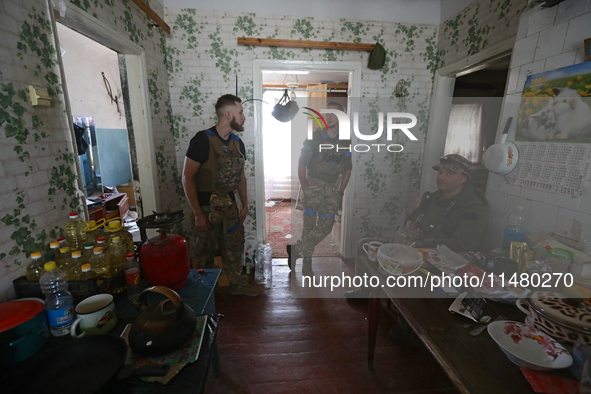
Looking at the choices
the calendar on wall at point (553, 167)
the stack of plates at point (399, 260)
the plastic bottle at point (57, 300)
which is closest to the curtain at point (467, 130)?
the calendar on wall at point (553, 167)

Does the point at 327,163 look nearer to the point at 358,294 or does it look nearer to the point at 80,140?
the point at 358,294

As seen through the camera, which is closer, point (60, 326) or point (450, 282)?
point (60, 326)

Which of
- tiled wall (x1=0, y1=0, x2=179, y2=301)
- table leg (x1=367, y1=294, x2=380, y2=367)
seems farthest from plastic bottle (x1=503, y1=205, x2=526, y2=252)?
tiled wall (x1=0, y1=0, x2=179, y2=301)

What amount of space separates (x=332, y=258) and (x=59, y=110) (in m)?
2.82

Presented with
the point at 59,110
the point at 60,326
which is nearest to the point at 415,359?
the point at 60,326

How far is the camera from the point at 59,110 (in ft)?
4.43

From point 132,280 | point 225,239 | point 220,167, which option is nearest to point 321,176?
point 220,167

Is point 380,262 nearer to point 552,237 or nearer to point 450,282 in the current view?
point 450,282

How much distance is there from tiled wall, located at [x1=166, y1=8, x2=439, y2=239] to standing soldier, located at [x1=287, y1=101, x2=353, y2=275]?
0.59 m

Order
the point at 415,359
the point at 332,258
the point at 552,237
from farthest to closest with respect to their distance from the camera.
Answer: the point at 332,258
the point at 415,359
the point at 552,237

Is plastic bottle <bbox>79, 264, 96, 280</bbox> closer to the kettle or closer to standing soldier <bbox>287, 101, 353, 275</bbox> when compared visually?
the kettle

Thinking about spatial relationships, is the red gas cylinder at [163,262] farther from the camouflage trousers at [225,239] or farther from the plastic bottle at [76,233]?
the camouflage trousers at [225,239]

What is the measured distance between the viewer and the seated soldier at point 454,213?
183 centimetres

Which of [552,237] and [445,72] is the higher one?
[445,72]
